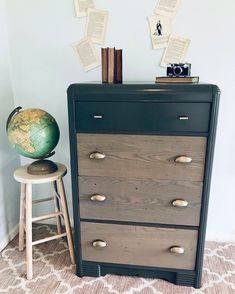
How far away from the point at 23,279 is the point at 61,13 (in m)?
1.67

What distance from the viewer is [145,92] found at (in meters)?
1.34

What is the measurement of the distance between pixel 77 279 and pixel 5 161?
0.93 m

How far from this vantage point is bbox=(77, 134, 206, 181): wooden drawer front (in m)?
1.40

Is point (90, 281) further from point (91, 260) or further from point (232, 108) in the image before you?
point (232, 108)

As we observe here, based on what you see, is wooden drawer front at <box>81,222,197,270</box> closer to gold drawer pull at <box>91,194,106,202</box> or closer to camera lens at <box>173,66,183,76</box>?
gold drawer pull at <box>91,194,106,202</box>

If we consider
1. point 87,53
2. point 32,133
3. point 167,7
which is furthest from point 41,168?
point 167,7

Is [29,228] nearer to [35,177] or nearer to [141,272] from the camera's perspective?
[35,177]

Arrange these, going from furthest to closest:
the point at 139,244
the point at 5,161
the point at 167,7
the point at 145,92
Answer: the point at 5,161 < the point at 167,7 < the point at 139,244 < the point at 145,92

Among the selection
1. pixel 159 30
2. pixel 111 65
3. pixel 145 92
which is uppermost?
pixel 159 30

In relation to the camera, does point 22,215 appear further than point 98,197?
Yes

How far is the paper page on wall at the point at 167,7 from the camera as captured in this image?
1.70 meters

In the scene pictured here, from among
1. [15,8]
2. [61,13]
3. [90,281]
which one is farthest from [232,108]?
[15,8]

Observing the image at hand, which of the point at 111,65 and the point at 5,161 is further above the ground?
the point at 111,65

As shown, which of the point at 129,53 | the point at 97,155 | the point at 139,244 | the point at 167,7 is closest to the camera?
the point at 97,155
